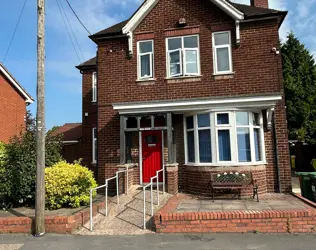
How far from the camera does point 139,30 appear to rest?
39.1ft

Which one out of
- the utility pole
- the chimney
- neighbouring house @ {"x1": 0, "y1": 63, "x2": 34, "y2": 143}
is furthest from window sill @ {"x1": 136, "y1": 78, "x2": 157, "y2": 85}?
neighbouring house @ {"x1": 0, "y1": 63, "x2": 34, "y2": 143}

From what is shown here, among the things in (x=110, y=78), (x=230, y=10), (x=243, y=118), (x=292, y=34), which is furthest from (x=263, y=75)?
(x=292, y=34)

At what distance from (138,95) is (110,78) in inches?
55.8

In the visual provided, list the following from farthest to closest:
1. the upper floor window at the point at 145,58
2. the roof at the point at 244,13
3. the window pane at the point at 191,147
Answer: the upper floor window at the point at 145,58, the window pane at the point at 191,147, the roof at the point at 244,13

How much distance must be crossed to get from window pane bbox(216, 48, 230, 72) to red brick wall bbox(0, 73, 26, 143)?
1458 cm

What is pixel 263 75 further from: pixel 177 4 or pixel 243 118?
pixel 177 4

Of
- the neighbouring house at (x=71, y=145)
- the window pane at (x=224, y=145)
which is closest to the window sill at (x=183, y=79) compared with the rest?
the window pane at (x=224, y=145)

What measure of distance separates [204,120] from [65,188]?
511 cm

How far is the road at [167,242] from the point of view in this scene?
5834mm

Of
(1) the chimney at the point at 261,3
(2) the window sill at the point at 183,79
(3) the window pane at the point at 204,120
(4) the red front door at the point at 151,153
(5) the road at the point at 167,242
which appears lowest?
(5) the road at the point at 167,242

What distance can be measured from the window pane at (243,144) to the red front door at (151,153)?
2966mm

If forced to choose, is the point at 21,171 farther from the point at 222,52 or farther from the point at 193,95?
the point at 222,52

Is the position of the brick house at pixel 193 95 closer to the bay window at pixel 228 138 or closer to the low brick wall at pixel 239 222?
the bay window at pixel 228 138

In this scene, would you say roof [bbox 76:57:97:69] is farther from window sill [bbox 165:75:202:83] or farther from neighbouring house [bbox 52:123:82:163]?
window sill [bbox 165:75:202:83]
